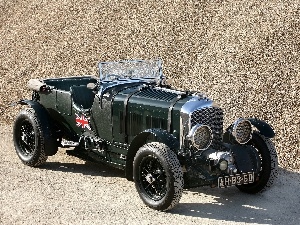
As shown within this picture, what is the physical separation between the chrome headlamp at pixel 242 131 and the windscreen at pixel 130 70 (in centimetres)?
214

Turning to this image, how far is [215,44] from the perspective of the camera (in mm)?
14922

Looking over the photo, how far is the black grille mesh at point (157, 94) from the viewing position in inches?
299

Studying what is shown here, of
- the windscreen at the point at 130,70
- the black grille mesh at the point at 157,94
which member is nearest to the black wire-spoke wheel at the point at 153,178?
the black grille mesh at the point at 157,94

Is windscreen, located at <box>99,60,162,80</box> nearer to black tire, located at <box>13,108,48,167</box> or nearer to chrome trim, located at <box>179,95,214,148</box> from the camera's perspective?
black tire, located at <box>13,108,48,167</box>

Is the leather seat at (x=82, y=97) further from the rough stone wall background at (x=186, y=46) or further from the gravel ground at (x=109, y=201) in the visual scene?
the rough stone wall background at (x=186, y=46)

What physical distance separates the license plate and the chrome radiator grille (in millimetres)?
725

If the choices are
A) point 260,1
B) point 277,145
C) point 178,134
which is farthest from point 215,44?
point 178,134

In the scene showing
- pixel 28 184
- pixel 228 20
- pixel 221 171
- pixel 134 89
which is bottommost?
pixel 28 184

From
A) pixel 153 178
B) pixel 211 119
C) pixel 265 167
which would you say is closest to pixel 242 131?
pixel 211 119

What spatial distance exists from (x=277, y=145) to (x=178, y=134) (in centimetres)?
360

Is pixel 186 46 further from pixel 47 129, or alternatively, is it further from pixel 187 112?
pixel 187 112

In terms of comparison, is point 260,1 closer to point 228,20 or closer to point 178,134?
point 228,20

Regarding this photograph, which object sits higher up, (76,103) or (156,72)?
(156,72)

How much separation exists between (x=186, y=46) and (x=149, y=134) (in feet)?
27.6
